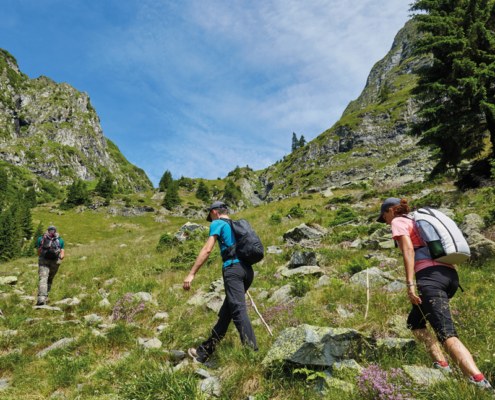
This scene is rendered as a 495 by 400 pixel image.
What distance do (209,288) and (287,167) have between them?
399ft

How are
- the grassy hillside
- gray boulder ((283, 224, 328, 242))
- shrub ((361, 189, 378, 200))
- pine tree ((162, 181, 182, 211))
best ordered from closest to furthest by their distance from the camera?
the grassy hillside → gray boulder ((283, 224, 328, 242)) → shrub ((361, 189, 378, 200)) → pine tree ((162, 181, 182, 211))

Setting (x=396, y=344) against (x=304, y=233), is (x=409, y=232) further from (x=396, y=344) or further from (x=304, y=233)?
(x=304, y=233)

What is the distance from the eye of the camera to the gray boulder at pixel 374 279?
5.83 m

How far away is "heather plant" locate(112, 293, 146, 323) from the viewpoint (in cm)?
607

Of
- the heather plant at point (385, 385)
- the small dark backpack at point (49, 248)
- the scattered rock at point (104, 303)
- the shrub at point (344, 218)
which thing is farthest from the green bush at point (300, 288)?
the small dark backpack at point (49, 248)

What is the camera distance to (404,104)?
293 ft

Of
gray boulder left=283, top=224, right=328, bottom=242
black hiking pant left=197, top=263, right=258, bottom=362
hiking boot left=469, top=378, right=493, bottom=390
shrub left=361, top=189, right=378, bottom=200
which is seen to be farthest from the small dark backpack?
shrub left=361, top=189, right=378, bottom=200

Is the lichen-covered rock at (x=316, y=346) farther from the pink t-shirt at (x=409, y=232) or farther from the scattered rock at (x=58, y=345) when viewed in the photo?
the scattered rock at (x=58, y=345)

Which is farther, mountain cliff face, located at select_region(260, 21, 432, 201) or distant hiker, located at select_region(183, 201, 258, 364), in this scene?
mountain cliff face, located at select_region(260, 21, 432, 201)

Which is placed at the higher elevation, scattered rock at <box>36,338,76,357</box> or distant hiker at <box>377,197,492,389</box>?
distant hiker at <box>377,197,492,389</box>

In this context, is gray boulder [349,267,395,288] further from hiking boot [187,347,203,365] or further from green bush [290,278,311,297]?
hiking boot [187,347,203,365]

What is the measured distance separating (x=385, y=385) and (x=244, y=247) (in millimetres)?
2463

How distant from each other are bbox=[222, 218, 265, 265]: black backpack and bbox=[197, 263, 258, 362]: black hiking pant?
168mm

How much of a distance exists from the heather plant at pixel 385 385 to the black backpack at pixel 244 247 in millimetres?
2014
